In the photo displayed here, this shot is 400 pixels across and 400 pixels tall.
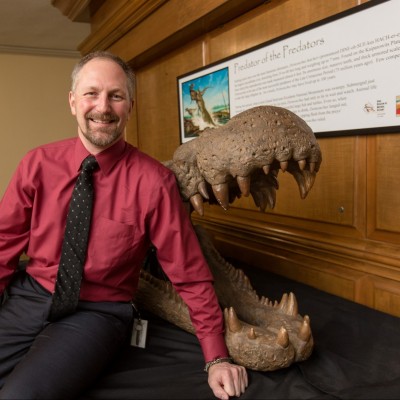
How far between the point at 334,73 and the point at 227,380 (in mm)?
1215

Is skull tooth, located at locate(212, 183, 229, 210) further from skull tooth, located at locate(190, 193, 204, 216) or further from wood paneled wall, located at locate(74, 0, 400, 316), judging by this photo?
wood paneled wall, located at locate(74, 0, 400, 316)

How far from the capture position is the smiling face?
125cm

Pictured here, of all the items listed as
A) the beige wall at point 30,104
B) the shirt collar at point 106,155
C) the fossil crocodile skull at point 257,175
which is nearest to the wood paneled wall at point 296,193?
the fossil crocodile skull at point 257,175

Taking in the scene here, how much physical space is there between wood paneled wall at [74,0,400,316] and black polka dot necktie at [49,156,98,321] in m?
1.00

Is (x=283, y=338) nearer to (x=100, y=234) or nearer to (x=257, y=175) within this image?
(x=257, y=175)

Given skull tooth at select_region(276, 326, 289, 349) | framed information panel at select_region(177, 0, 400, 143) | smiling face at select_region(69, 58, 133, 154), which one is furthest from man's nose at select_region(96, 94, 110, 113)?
framed information panel at select_region(177, 0, 400, 143)

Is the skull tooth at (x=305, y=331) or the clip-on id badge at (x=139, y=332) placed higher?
the skull tooth at (x=305, y=331)

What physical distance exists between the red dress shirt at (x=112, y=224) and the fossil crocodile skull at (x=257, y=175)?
0.06 meters

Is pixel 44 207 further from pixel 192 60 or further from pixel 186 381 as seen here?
pixel 192 60

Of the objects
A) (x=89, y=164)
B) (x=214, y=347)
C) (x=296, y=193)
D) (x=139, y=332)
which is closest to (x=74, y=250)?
(x=89, y=164)

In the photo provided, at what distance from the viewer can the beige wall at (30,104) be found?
18.6 ft

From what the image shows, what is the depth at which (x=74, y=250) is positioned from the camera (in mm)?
1225

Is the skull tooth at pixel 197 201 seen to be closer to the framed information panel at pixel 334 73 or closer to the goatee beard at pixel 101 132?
the goatee beard at pixel 101 132

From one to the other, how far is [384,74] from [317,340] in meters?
0.92
